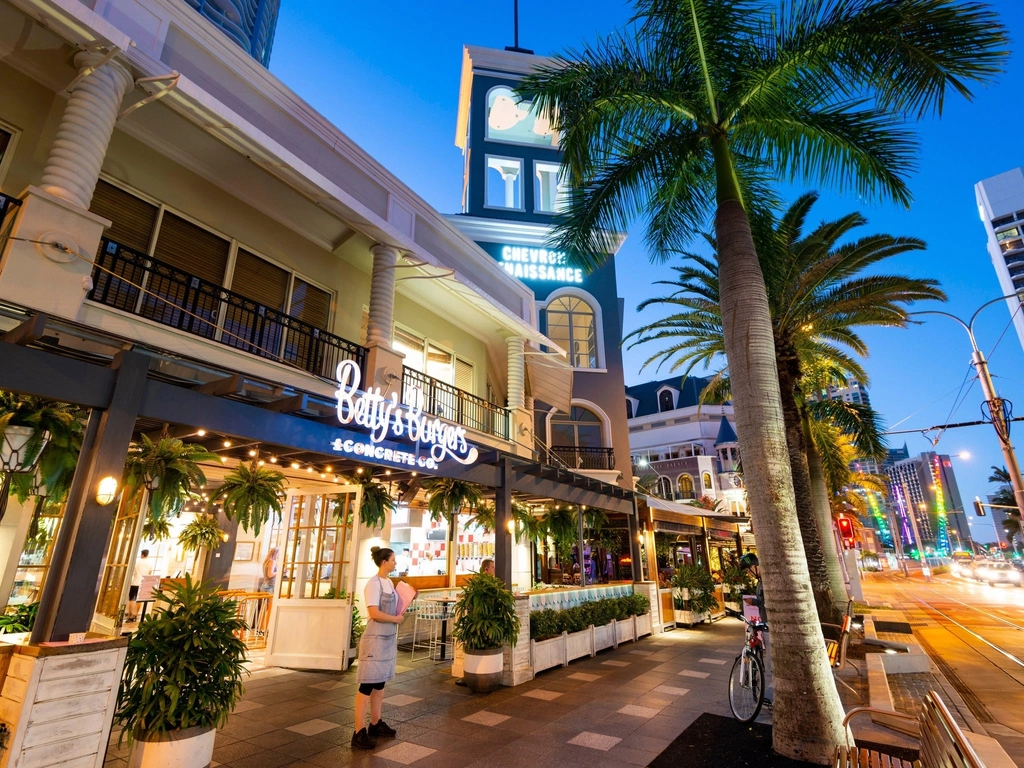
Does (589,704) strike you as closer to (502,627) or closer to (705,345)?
(502,627)

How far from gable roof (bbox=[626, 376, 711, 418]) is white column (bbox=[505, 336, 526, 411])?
1446 inches

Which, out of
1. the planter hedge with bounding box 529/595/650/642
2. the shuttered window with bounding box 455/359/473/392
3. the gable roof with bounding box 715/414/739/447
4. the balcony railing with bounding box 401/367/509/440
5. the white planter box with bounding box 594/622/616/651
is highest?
the gable roof with bounding box 715/414/739/447

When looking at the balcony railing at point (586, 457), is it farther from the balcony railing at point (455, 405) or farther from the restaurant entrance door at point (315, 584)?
the restaurant entrance door at point (315, 584)

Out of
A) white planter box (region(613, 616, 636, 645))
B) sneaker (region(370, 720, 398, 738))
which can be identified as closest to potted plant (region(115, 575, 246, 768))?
sneaker (region(370, 720, 398, 738))

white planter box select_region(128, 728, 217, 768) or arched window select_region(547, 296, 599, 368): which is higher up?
arched window select_region(547, 296, 599, 368)

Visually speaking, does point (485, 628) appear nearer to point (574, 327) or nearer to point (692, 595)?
point (692, 595)

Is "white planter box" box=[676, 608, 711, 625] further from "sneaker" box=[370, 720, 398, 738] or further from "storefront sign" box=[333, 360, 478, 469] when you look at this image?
"sneaker" box=[370, 720, 398, 738]

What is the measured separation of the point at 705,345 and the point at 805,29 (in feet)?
37.0

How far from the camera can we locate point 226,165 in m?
8.83

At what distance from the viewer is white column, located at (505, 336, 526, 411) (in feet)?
47.7

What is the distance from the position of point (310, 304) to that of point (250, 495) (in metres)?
4.35

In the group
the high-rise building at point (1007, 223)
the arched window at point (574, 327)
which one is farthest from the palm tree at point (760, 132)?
the high-rise building at point (1007, 223)

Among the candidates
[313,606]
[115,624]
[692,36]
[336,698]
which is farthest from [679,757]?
[692,36]

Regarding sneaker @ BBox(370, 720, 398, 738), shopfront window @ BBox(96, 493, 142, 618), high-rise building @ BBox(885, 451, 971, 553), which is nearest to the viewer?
sneaker @ BBox(370, 720, 398, 738)
